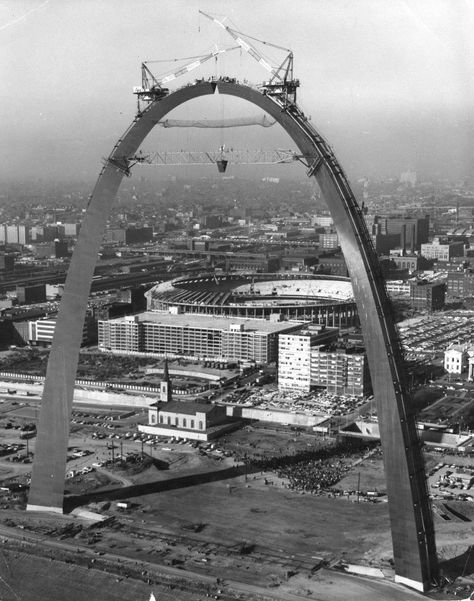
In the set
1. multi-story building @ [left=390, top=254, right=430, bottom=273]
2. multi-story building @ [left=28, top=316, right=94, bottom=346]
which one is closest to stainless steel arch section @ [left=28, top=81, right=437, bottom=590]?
multi-story building @ [left=28, top=316, right=94, bottom=346]

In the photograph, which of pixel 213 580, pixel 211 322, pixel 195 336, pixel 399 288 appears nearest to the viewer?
pixel 213 580

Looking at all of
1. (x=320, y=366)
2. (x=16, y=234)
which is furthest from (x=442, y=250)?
(x=320, y=366)

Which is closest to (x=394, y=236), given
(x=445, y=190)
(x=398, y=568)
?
(x=445, y=190)

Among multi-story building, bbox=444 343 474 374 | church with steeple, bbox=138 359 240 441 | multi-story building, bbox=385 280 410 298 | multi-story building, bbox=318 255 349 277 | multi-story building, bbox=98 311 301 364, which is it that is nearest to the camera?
church with steeple, bbox=138 359 240 441

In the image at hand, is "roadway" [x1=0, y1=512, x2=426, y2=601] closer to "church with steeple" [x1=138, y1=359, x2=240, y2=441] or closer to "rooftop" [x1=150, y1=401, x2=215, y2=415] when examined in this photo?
"church with steeple" [x1=138, y1=359, x2=240, y2=441]

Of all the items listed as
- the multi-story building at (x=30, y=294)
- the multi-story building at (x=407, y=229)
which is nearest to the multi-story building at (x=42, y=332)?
the multi-story building at (x=30, y=294)

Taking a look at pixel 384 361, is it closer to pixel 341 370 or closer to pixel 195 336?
pixel 341 370
